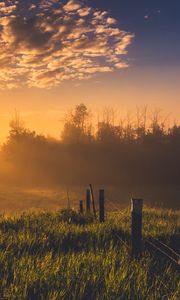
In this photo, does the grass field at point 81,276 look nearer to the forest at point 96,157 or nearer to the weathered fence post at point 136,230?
the weathered fence post at point 136,230

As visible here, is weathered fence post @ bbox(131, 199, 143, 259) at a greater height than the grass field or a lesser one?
greater

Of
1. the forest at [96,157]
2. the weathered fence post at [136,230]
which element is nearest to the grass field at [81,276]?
the weathered fence post at [136,230]

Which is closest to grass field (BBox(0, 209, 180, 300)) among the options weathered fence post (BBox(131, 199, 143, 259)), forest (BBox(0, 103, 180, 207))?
weathered fence post (BBox(131, 199, 143, 259))

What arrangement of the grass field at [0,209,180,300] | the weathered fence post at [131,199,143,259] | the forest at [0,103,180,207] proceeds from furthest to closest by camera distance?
the forest at [0,103,180,207], the weathered fence post at [131,199,143,259], the grass field at [0,209,180,300]

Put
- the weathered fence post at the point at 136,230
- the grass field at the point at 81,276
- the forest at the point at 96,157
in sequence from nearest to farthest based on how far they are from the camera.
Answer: the grass field at the point at 81,276, the weathered fence post at the point at 136,230, the forest at the point at 96,157

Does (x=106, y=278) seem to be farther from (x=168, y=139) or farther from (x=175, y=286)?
(x=168, y=139)

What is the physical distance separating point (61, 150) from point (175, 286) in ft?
239

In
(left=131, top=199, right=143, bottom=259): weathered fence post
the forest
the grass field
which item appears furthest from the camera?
the forest

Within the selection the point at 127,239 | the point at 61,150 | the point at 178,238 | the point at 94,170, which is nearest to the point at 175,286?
the point at 127,239

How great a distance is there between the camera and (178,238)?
328 inches

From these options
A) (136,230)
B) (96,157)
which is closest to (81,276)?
(136,230)

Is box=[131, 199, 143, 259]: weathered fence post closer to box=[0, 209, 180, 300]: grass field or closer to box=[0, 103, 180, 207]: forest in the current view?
box=[0, 209, 180, 300]: grass field

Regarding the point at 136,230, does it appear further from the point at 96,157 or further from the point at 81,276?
the point at 96,157

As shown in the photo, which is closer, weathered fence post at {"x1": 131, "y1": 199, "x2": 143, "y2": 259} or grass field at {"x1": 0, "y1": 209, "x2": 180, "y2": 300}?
grass field at {"x1": 0, "y1": 209, "x2": 180, "y2": 300}
